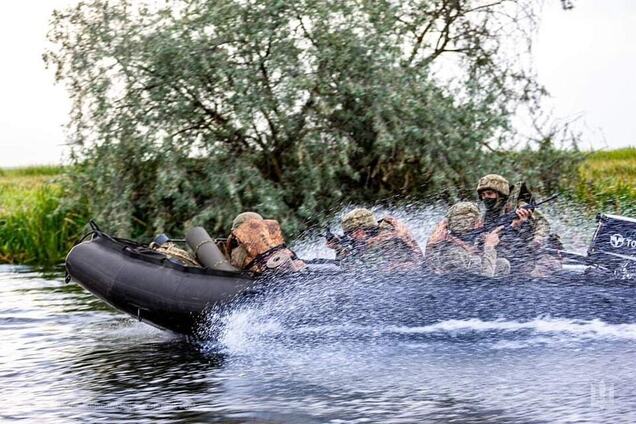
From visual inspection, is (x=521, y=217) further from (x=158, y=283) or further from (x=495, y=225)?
(x=158, y=283)

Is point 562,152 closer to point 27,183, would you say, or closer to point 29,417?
point 29,417

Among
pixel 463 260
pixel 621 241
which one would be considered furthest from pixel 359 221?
pixel 621 241

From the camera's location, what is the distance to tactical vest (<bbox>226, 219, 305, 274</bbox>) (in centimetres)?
952

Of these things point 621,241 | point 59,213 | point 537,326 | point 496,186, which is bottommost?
point 537,326

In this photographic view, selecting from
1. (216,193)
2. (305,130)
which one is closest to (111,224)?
(216,193)

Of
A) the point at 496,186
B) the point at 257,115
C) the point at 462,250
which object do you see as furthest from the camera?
the point at 257,115

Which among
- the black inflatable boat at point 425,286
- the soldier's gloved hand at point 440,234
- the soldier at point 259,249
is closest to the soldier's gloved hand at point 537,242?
the black inflatable boat at point 425,286

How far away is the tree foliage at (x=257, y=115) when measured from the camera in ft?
48.9

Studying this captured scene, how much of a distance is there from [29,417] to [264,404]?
1496 millimetres

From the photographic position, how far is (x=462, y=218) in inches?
369

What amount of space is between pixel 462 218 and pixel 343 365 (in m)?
1.73

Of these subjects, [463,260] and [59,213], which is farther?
[59,213]

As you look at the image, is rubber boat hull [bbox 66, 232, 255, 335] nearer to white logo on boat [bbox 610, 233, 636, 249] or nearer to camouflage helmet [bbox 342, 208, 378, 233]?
camouflage helmet [bbox 342, 208, 378, 233]

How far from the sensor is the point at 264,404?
732 cm
